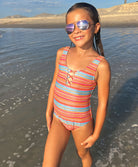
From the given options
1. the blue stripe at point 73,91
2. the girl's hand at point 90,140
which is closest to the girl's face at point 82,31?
the blue stripe at point 73,91

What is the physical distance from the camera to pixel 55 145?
2.00m

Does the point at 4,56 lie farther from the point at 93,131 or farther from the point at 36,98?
the point at 93,131

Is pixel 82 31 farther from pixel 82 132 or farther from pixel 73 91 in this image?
pixel 82 132

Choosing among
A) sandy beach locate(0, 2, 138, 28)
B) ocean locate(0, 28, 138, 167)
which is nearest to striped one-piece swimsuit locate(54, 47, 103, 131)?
ocean locate(0, 28, 138, 167)

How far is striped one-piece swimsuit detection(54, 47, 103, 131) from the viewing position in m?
1.96

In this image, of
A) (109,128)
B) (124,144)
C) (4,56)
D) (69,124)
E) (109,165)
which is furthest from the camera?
(4,56)

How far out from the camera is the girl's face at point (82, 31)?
1938 mm

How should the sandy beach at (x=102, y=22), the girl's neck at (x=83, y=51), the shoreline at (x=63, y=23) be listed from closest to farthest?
1. the girl's neck at (x=83, y=51)
2. the shoreline at (x=63, y=23)
3. the sandy beach at (x=102, y=22)

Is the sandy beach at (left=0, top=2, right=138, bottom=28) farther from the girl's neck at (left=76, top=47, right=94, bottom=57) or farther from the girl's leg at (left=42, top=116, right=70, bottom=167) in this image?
the girl's leg at (left=42, top=116, right=70, bottom=167)

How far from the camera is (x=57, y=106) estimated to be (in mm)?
2133

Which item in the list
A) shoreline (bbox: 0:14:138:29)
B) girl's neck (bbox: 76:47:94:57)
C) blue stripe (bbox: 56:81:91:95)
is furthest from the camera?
shoreline (bbox: 0:14:138:29)

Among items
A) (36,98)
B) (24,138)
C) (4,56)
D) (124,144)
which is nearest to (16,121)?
(24,138)

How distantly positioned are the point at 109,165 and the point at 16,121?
7.54ft

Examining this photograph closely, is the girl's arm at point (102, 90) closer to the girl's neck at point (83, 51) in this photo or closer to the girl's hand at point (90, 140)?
the girl's hand at point (90, 140)
